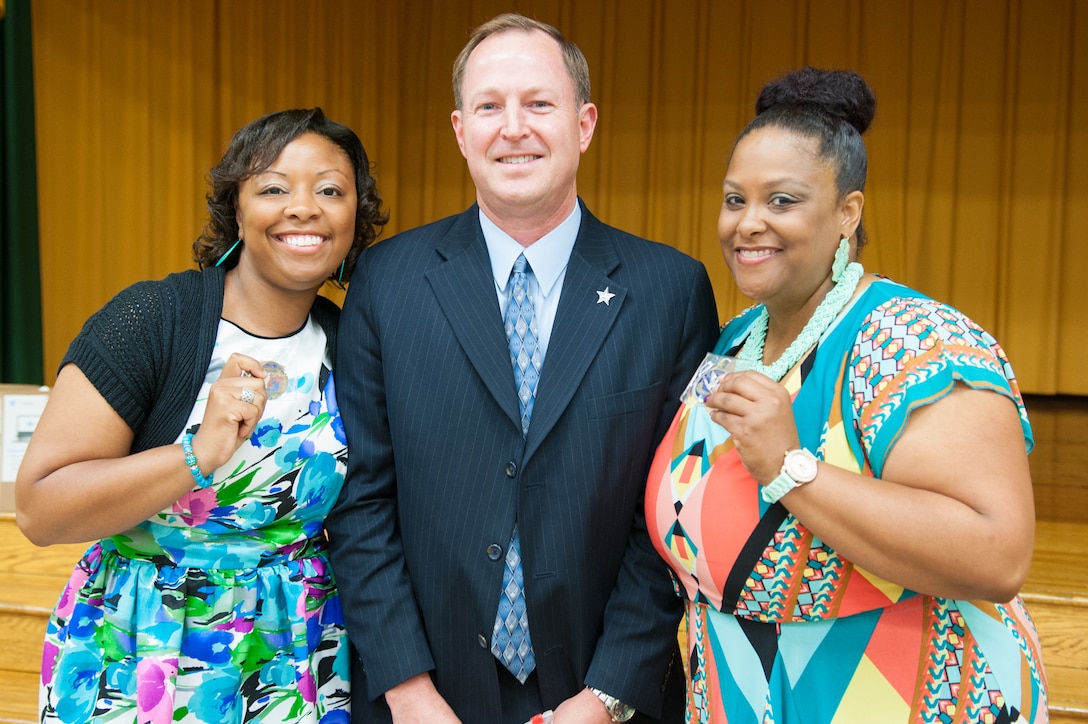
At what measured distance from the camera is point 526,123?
5.87 ft

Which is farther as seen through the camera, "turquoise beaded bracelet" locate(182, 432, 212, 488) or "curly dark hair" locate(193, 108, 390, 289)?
"curly dark hair" locate(193, 108, 390, 289)

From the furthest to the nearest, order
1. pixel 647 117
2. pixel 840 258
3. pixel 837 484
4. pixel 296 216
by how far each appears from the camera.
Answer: pixel 647 117 → pixel 296 216 → pixel 840 258 → pixel 837 484

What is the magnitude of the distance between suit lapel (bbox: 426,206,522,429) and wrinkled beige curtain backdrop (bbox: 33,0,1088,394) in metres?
4.86

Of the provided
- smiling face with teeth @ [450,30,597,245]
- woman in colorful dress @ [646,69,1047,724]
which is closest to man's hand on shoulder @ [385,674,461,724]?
woman in colorful dress @ [646,69,1047,724]

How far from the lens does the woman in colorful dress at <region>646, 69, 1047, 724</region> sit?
1.37 m

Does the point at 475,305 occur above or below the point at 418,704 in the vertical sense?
above

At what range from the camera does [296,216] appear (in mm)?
1867

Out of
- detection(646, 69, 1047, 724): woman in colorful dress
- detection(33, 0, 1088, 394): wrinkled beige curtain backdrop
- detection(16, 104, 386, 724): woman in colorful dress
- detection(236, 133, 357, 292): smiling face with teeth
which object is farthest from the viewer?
detection(33, 0, 1088, 394): wrinkled beige curtain backdrop

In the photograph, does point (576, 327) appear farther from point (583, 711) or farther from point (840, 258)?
point (583, 711)

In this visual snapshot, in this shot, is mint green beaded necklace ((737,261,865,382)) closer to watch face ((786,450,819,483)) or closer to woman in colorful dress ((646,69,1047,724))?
woman in colorful dress ((646,69,1047,724))

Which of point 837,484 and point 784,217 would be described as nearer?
point 837,484

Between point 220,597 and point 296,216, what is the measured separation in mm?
728

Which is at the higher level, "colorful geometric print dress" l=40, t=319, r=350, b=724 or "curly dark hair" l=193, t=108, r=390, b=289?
"curly dark hair" l=193, t=108, r=390, b=289

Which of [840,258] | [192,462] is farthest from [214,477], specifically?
[840,258]
